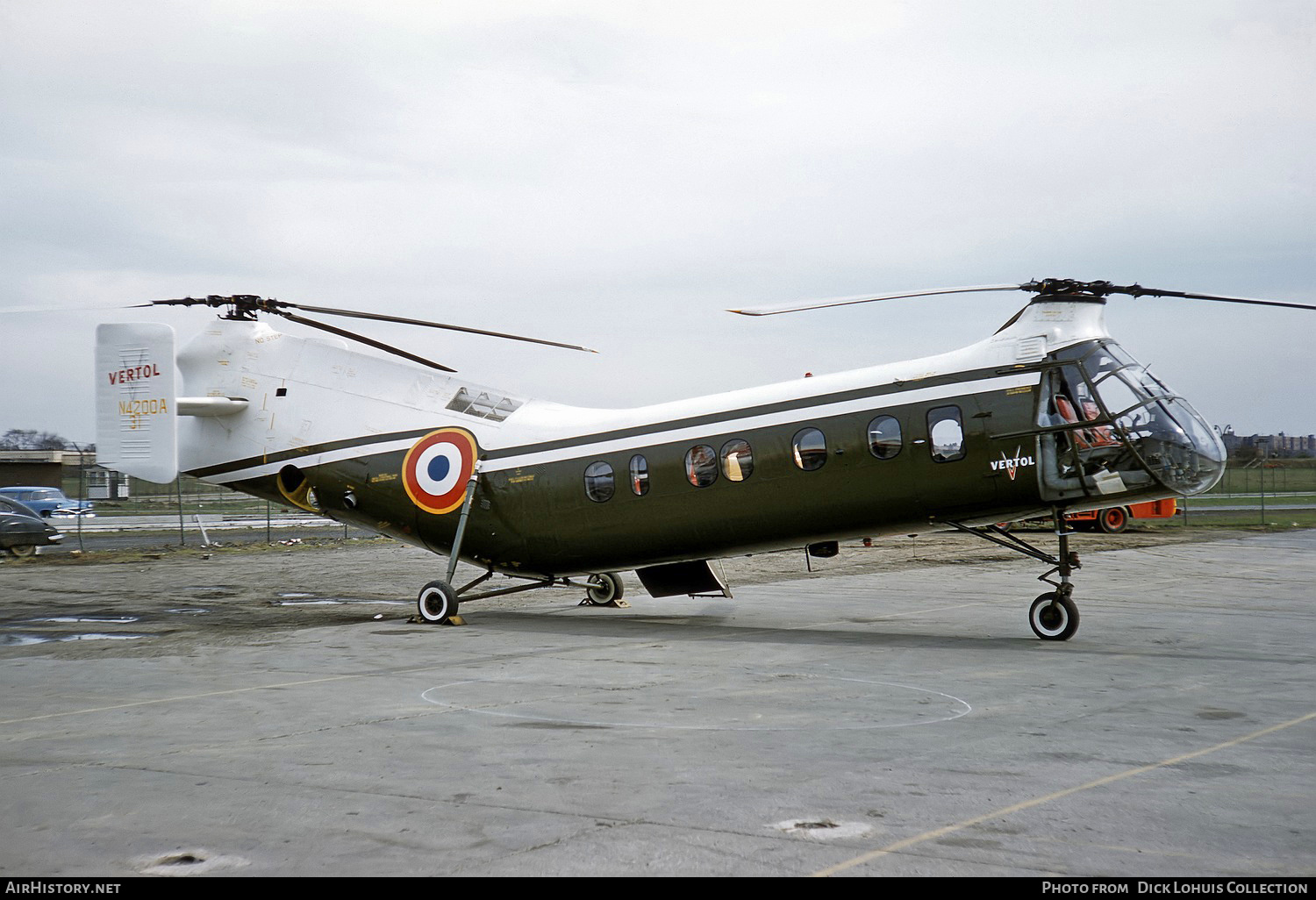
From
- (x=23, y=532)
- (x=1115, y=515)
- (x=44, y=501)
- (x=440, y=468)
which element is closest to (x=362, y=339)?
(x=440, y=468)

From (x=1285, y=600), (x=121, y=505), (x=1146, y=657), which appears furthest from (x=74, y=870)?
(x=121, y=505)

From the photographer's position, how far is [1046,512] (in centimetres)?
1472

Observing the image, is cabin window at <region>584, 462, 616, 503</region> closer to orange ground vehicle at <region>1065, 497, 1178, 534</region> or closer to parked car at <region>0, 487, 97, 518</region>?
orange ground vehicle at <region>1065, 497, 1178, 534</region>

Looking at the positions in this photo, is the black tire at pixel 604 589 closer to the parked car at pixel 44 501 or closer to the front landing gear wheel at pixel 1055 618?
the front landing gear wheel at pixel 1055 618

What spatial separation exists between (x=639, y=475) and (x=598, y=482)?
0.71 meters

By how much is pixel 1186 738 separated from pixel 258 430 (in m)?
14.8

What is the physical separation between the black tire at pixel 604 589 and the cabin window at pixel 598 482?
3.00m

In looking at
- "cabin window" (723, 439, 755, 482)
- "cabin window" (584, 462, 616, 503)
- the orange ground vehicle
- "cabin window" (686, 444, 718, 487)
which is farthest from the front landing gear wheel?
the orange ground vehicle

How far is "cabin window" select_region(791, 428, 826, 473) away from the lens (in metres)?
15.1

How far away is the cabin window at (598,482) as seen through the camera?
16625mm

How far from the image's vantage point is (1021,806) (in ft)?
21.4

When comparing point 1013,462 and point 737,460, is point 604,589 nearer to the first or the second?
point 737,460

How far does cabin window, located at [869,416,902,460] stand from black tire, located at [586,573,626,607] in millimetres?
6220
